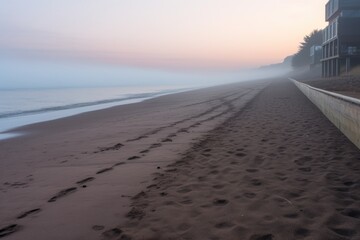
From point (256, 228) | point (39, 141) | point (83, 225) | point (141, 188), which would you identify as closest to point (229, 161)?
point (141, 188)

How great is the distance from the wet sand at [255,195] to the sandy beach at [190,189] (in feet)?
0.04

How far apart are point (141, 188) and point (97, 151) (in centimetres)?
352

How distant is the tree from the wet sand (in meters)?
101

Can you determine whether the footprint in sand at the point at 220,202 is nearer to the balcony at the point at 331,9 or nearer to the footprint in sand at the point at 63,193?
the footprint in sand at the point at 63,193

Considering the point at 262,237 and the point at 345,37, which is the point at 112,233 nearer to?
the point at 262,237

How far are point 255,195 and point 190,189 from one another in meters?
0.96

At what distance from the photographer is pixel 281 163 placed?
5871mm

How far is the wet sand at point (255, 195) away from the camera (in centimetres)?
336

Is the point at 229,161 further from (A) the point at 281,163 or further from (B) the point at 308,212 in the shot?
(B) the point at 308,212

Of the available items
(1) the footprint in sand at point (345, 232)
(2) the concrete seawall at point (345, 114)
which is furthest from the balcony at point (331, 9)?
(1) the footprint in sand at point (345, 232)

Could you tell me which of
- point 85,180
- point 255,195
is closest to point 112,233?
point 255,195

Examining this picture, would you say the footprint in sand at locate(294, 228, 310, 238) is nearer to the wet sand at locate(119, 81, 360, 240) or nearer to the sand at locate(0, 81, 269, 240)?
the wet sand at locate(119, 81, 360, 240)

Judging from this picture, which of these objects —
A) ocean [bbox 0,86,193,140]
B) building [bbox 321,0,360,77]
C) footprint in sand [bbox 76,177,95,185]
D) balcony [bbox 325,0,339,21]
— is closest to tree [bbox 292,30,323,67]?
balcony [bbox 325,0,339,21]

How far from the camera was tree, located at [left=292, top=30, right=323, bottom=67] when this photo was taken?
322 feet
